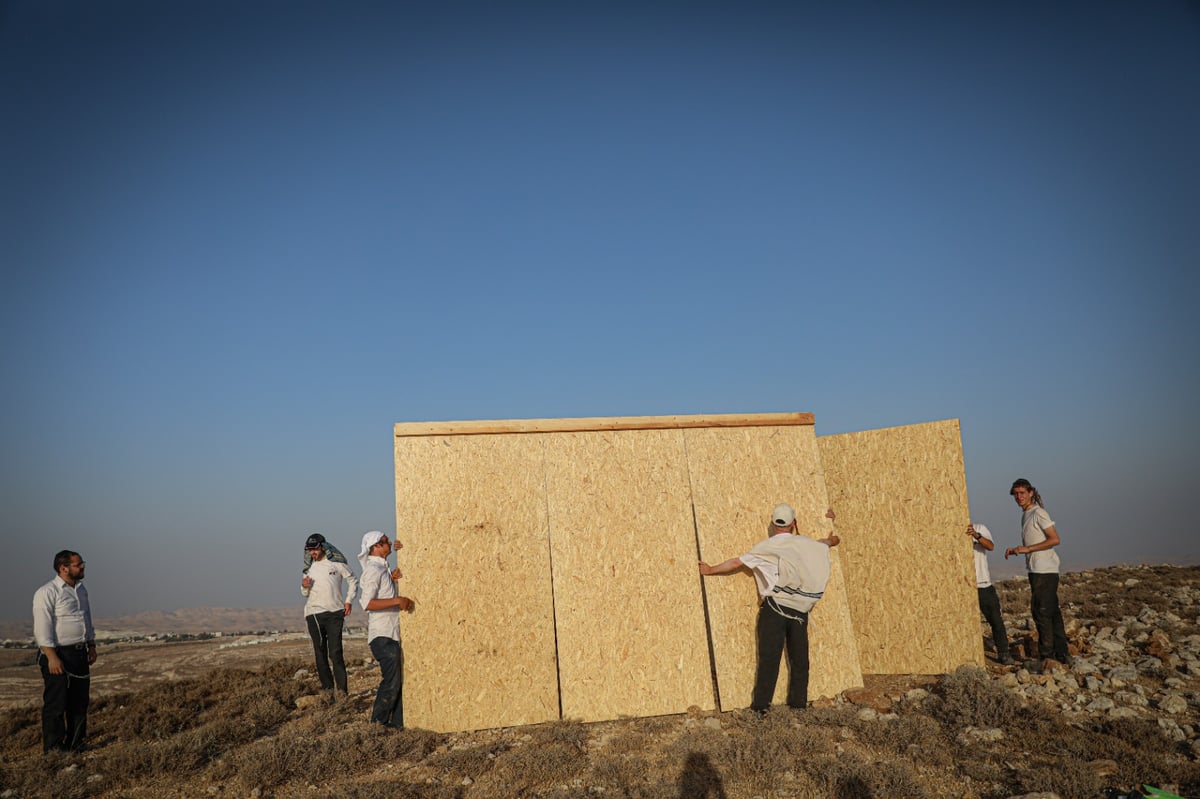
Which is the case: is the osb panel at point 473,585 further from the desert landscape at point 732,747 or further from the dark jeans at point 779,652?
the dark jeans at point 779,652

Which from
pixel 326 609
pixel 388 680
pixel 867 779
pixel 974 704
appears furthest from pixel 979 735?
pixel 326 609

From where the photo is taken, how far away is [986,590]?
7.98m

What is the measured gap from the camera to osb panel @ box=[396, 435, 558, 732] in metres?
7.00

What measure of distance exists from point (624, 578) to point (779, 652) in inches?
70.0

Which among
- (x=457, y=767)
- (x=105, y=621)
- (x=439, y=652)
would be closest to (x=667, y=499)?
(x=439, y=652)

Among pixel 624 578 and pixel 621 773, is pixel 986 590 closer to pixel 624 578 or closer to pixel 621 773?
pixel 624 578

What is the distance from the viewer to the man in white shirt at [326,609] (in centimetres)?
827

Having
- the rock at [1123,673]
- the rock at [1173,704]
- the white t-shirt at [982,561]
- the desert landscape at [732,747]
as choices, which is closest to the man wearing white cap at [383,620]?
the desert landscape at [732,747]

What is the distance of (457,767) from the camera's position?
5.91 m

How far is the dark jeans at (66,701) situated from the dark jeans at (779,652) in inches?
268

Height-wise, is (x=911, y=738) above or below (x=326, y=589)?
below

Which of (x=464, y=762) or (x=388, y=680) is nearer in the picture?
(x=464, y=762)

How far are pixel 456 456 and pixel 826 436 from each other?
15.7 feet

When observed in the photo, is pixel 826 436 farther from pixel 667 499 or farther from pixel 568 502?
pixel 568 502
